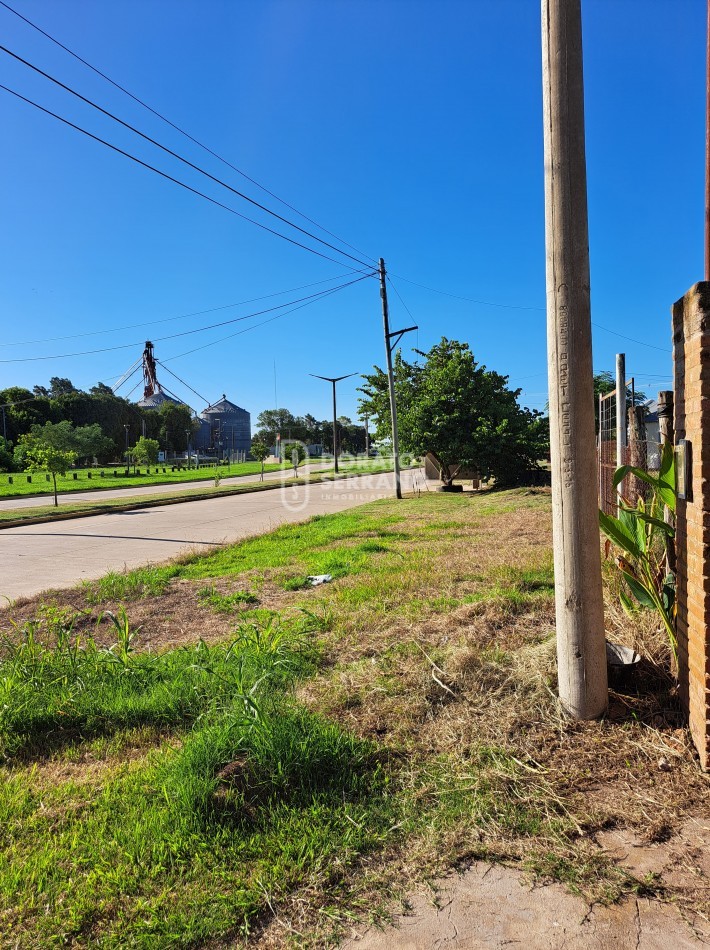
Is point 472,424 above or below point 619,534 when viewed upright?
above

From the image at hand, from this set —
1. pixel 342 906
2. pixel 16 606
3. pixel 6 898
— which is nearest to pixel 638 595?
pixel 342 906

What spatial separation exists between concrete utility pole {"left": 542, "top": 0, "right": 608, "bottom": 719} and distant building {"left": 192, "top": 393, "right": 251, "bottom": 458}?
4763 inches

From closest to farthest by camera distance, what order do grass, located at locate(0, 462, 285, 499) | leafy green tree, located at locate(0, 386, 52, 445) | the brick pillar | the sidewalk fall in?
the sidewalk → the brick pillar → grass, located at locate(0, 462, 285, 499) → leafy green tree, located at locate(0, 386, 52, 445)

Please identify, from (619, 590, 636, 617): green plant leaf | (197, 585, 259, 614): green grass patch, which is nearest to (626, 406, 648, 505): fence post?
(619, 590, 636, 617): green plant leaf

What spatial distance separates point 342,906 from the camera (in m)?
1.90

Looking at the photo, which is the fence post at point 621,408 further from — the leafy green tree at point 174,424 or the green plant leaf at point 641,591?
the leafy green tree at point 174,424

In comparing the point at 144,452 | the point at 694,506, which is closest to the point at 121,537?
the point at 694,506

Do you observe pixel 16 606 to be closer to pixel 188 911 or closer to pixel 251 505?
pixel 188 911

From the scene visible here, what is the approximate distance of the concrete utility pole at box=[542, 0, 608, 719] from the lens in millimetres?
2854

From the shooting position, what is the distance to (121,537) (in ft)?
39.2

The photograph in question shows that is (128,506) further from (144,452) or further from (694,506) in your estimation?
(144,452)

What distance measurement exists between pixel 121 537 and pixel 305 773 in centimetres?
1052

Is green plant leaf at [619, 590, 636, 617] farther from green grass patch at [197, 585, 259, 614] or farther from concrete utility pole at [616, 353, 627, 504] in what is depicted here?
green grass patch at [197, 585, 259, 614]

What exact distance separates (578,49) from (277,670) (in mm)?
3865
